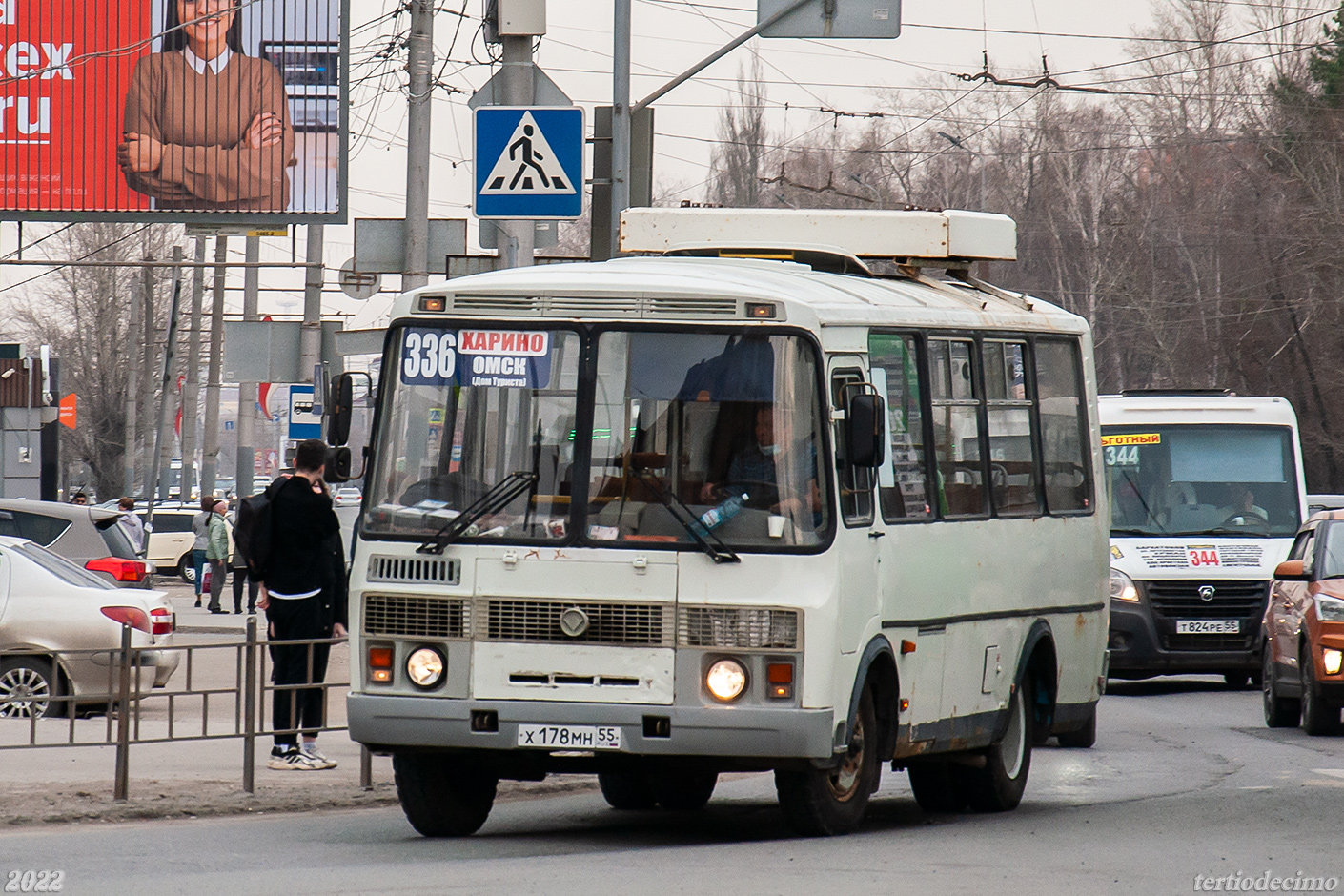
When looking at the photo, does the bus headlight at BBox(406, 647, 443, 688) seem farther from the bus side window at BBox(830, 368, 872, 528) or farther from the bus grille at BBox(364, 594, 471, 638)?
the bus side window at BBox(830, 368, 872, 528)

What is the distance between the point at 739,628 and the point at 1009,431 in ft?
9.48

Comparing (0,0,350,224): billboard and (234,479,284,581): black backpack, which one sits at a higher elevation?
(0,0,350,224): billboard

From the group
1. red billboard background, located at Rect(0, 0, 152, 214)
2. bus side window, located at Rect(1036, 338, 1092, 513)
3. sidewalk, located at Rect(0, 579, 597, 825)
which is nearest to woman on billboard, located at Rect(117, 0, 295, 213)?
red billboard background, located at Rect(0, 0, 152, 214)

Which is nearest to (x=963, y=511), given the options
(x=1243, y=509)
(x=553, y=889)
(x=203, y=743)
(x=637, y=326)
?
(x=637, y=326)

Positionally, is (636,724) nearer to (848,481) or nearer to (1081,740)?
(848,481)

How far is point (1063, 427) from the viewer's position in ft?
39.2

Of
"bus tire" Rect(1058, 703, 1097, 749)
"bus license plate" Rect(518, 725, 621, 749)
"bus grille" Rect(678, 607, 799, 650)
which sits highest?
"bus grille" Rect(678, 607, 799, 650)

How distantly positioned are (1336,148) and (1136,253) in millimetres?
11315

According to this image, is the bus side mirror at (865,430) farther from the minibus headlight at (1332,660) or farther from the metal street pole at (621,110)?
the minibus headlight at (1332,660)

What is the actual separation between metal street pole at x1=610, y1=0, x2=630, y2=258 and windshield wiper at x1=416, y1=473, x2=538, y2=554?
5.98m

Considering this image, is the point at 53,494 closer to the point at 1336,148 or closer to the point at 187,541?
the point at 187,541

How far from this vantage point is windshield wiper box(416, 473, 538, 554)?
9.04 metres

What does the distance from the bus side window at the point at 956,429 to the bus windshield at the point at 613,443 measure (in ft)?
4.64

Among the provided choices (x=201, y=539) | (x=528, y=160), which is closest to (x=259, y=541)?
(x=528, y=160)
